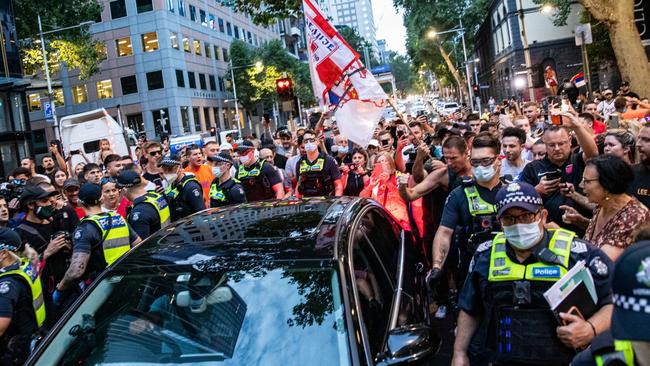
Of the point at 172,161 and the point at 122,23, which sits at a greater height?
the point at 122,23

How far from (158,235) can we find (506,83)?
55.6 metres

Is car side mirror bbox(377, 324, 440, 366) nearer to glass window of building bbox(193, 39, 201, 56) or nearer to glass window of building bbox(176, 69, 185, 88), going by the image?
glass window of building bbox(176, 69, 185, 88)

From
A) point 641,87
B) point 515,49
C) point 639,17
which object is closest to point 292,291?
point 641,87

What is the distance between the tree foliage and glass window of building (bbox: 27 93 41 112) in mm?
16874

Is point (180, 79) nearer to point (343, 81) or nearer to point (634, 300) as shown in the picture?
point (343, 81)

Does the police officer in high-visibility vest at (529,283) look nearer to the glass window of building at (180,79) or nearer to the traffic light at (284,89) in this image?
the traffic light at (284,89)

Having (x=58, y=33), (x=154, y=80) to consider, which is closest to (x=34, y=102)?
(x=154, y=80)

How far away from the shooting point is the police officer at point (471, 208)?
15.1ft

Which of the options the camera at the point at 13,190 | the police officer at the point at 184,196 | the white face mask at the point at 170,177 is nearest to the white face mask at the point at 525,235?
the police officer at the point at 184,196

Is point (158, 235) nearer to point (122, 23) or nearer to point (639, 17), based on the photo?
point (639, 17)

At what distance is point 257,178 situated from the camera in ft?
27.6

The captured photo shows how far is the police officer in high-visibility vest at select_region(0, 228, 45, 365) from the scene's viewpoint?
4078mm

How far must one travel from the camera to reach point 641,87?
18062mm

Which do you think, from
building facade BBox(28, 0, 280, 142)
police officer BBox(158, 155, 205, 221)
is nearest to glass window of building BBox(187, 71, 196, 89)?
building facade BBox(28, 0, 280, 142)
